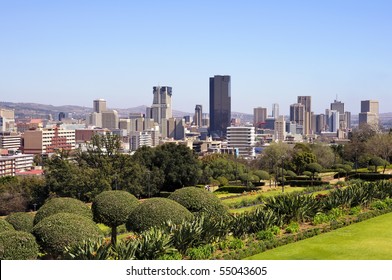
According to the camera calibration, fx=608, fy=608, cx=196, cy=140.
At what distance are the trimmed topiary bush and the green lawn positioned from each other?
4160 millimetres

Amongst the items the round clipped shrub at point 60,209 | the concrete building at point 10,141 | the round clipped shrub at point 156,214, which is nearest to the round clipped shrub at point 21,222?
the round clipped shrub at point 60,209

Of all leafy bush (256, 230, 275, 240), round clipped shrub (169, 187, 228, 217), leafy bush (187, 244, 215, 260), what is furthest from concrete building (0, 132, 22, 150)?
leafy bush (187, 244, 215, 260)

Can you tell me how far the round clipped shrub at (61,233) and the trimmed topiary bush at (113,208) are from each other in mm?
3020

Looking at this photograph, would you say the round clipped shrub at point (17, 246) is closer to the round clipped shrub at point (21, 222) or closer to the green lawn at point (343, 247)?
the round clipped shrub at point (21, 222)

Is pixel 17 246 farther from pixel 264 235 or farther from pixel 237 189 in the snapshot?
pixel 237 189

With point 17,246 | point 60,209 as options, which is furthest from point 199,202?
point 17,246

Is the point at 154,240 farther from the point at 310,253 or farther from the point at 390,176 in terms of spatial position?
the point at 390,176

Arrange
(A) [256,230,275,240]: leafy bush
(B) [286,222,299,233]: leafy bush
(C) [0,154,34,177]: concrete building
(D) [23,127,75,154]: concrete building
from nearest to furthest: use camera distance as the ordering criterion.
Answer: (A) [256,230,275,240]: leafy bush
(B) [286,222,299,233]: leafy bush
(C) [0,154,34,177]: concrete building
(D) [23,127,75,154]: concrete building

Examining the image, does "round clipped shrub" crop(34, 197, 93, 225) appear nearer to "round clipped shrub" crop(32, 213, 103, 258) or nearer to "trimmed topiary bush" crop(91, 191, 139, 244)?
→ "trimmed topiary bush" crop(91, 191, 139, 244)

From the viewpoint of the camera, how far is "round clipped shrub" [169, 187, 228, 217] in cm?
1598

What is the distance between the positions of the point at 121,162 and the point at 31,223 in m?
24.5

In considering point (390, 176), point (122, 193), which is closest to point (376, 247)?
point (122, 193)

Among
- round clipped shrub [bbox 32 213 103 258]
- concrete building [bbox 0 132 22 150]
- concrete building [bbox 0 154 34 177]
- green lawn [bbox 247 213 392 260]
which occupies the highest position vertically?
round clipped shrub [bbox 32 213 103 258]

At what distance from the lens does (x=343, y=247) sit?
14.0 metres
